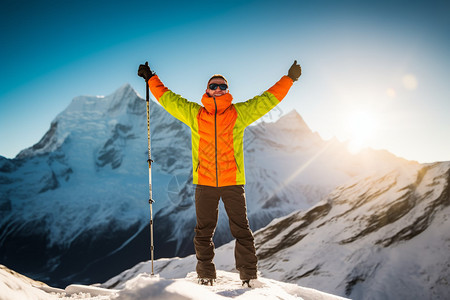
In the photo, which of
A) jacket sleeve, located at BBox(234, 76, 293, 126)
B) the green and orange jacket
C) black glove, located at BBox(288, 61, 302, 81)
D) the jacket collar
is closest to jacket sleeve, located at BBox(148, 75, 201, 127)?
the green and orange jacket

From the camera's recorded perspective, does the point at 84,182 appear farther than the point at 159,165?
No

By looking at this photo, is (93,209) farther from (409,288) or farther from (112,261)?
(409,288)

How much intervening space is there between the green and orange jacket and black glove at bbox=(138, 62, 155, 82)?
872 millimetres

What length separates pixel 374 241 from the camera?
1608cm

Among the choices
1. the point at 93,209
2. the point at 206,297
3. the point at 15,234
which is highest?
the point at 206,297

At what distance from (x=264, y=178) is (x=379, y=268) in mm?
145239

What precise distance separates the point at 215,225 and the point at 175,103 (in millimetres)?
2250

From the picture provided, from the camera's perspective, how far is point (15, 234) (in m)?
157

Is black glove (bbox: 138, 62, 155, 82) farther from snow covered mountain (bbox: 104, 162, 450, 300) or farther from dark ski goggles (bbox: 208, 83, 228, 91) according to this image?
snow covered mountain (bbox: 104, 162, 450, 300)

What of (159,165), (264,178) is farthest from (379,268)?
(159,165)

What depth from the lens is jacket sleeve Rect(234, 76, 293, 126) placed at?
484 cm

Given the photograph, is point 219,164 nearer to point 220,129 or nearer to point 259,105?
point 220,129

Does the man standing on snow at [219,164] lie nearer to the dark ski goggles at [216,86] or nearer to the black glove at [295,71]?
the dark ski goggles at [216,86]

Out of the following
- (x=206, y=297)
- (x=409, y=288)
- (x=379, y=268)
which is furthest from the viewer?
(x=379, y=268)
